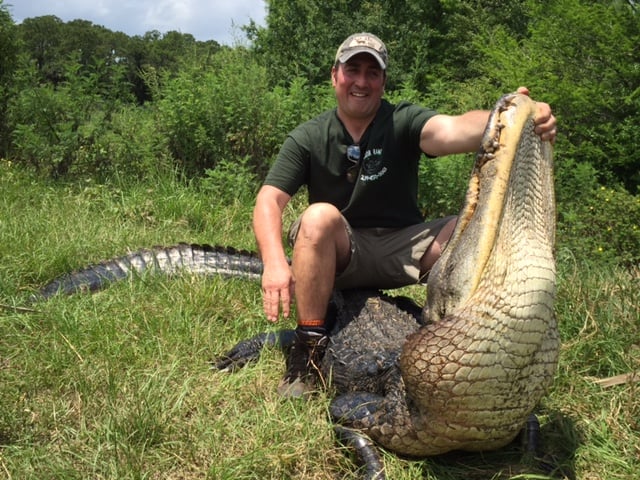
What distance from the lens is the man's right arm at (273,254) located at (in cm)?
259

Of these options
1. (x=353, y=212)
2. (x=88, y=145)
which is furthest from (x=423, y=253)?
(x=88, y=145)

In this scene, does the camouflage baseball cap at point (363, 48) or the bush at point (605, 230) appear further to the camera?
the bush at point (605, 230)

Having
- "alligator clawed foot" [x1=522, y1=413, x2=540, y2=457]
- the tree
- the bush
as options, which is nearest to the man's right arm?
"alligator clawed foot" [x1=522, y1=413, x2=540, y2=457]

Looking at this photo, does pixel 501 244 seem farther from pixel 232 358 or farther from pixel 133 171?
pixel 133 171

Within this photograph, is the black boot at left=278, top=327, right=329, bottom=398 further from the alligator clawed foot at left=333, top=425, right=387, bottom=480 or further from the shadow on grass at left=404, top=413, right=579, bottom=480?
the shadow on grass at left=404, top=413, right=579, bottom=480

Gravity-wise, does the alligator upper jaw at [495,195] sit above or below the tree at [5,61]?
below

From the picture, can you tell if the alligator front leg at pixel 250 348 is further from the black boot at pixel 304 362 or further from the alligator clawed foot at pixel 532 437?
the alligator clawed foot at pixel 532 437

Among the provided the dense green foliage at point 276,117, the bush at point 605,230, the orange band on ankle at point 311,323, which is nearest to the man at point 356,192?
the orange band on ankle at point 311,323

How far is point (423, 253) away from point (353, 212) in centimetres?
42

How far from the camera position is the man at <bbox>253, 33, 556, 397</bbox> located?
283 cm

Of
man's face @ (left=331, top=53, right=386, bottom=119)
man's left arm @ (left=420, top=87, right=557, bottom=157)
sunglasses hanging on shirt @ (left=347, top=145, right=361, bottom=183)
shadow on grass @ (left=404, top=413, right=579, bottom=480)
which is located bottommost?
shadow on grass @ (left=404, top=413, right=579, bottom=480)

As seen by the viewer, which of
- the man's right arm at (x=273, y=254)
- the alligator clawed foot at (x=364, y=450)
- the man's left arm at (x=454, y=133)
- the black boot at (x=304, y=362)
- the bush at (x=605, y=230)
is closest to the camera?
the alligator clawed foot at (x=364, y=450)

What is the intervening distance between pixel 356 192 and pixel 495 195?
146 centimetres

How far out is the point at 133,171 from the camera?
6461 millimetres
